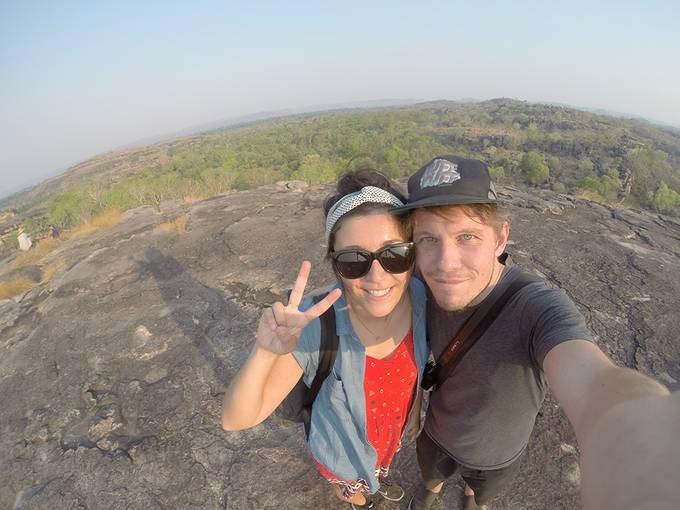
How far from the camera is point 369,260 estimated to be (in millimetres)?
1300

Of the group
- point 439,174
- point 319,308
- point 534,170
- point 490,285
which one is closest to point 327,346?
point 319,308

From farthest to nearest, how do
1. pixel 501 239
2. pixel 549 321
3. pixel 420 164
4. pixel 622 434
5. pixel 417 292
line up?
1. pixel 420 164
2. pixel 417 292
3. pixel 501 239
4. pixel 549 321
5. pixel 622 434

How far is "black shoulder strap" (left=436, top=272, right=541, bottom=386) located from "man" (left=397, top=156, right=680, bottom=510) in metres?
0.02

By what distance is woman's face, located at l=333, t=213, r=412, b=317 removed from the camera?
1.30 meters

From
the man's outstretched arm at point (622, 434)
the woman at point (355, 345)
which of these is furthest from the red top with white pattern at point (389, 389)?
the man's outstretched arm at point (622, 434)

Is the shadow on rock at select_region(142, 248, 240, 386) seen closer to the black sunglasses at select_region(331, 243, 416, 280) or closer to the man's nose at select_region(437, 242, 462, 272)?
the black sunglasses at select_region(331, 243, 416, 280)

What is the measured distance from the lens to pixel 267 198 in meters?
8.60

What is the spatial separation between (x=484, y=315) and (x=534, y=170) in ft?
120

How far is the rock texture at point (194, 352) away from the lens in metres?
2.31

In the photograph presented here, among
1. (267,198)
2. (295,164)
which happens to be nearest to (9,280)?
(267,198)

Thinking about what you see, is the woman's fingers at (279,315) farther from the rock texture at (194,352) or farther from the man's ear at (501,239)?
the rock texture at (194,352)

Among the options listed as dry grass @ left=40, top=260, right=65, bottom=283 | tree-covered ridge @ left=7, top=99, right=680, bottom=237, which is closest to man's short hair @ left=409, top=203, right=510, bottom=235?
dry grass @ left=40, top=260, right=65, bottom=283

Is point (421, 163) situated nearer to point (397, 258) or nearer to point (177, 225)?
point (177, 225)

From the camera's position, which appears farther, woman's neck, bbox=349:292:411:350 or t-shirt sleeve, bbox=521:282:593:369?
woman's neck, bbox=349:292:411:350
